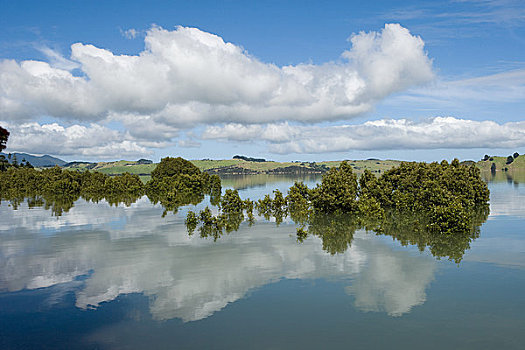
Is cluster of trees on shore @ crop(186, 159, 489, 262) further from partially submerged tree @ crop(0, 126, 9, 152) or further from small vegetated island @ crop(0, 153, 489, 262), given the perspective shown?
partially submerged tree @ crop(0, 126, 9, 152)

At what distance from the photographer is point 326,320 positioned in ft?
73.3

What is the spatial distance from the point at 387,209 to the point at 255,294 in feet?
191

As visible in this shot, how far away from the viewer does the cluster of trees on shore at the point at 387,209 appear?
161 ft

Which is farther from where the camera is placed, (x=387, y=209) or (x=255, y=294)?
(x=387, y=209)

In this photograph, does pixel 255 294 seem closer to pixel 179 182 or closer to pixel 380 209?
pixel 380 209

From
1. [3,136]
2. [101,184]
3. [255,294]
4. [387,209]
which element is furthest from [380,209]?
[3,136]

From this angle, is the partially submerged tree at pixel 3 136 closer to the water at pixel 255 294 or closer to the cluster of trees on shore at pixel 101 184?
the cluster of trees on shore at pixel 101 184

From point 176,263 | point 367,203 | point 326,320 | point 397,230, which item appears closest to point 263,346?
point 326,320

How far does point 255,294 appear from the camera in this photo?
2694cm

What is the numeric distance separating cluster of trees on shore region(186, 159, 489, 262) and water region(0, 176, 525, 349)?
3.32 metres

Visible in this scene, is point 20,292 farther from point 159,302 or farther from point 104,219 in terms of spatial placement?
point 104,219

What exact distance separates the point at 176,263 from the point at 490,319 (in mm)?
26786

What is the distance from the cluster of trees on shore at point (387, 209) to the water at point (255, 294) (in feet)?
10.9

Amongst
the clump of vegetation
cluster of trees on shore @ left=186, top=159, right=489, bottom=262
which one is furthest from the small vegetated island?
the clump of vegetation
